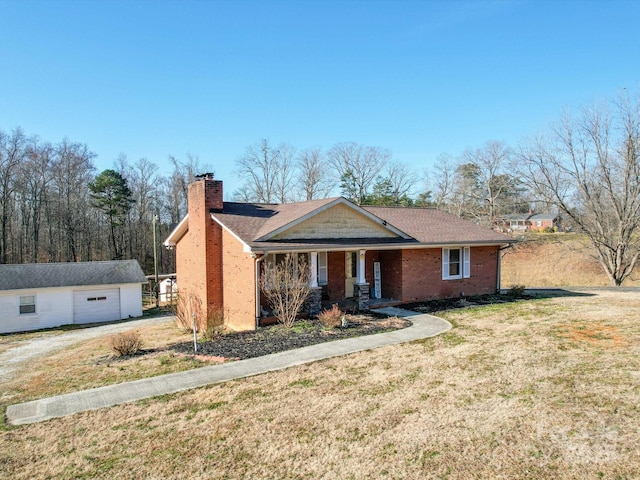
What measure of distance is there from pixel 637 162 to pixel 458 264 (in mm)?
15873

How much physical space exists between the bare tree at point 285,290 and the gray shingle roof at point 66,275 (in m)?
15.5

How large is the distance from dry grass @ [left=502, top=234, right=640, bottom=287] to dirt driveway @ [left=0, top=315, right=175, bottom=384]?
935 inches

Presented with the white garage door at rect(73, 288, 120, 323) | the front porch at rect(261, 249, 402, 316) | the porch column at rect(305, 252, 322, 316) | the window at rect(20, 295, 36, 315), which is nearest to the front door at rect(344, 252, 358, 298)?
the front porch at rect(261, 249, 402, 316)

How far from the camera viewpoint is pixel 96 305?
81.5 feet

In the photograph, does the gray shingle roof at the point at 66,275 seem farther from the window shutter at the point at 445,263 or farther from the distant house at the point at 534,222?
the distant house at the point at 534,222

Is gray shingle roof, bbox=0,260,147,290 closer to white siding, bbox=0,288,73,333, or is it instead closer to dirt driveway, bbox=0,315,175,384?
white siding, bbox=0,288,73,333

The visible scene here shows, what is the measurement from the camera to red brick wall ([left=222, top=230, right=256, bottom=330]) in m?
13.7

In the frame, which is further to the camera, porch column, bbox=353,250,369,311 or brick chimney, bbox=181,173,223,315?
brick chimney, bbox=181,173,223,315

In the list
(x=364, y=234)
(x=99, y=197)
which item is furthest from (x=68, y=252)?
(x=364, y=234)

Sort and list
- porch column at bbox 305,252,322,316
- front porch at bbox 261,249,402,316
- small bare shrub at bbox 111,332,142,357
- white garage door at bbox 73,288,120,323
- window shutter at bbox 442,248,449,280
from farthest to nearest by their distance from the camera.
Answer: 1. white garage door at bbox 73,288,120,323
2. window shutter at bbox 442,248,449,280
3. front porch at bbox 261,249,402,316
4. porch column at bbox 305,252,322,316
5. small bare shrub at bbox 111,332,142,357

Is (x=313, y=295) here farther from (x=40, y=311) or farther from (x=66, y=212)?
(x=66, y=212)

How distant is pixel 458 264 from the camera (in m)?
18.5

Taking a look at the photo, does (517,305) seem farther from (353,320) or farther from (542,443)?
(542,443)

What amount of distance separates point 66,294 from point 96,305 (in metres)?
1.76
